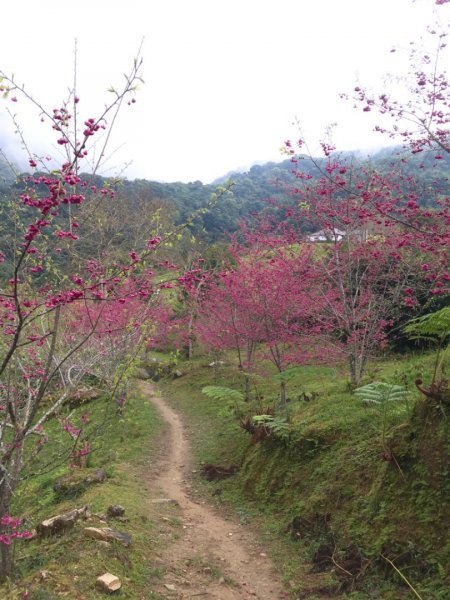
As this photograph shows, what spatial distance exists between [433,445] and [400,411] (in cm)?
111

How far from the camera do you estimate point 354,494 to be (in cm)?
606

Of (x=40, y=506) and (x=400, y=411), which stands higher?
(x=400, y=411)

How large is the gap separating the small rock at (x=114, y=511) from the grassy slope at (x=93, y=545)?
144 millimetres

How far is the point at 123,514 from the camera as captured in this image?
7211mm

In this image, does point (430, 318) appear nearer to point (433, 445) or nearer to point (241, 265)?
point (433, 445)

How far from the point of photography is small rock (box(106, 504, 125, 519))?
7.09 meters

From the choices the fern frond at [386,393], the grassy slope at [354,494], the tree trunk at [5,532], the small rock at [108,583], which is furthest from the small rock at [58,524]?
the fern frond at [386,393]

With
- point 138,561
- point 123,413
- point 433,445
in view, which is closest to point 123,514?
point 138,561

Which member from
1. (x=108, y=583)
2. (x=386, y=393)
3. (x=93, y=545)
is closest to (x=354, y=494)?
(x=386, y=393)

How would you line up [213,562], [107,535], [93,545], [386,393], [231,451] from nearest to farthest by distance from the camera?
[93,545], [107,535], [213,562], [386,393], [231,451]

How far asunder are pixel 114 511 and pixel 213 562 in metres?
1.94

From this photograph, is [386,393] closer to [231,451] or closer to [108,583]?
[108,583]

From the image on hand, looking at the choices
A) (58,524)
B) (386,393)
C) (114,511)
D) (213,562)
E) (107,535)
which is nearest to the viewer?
(107,535)

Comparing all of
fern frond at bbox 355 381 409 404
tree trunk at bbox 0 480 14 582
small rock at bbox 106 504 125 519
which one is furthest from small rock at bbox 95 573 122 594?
fern frond at bbox 355 381 409 404
